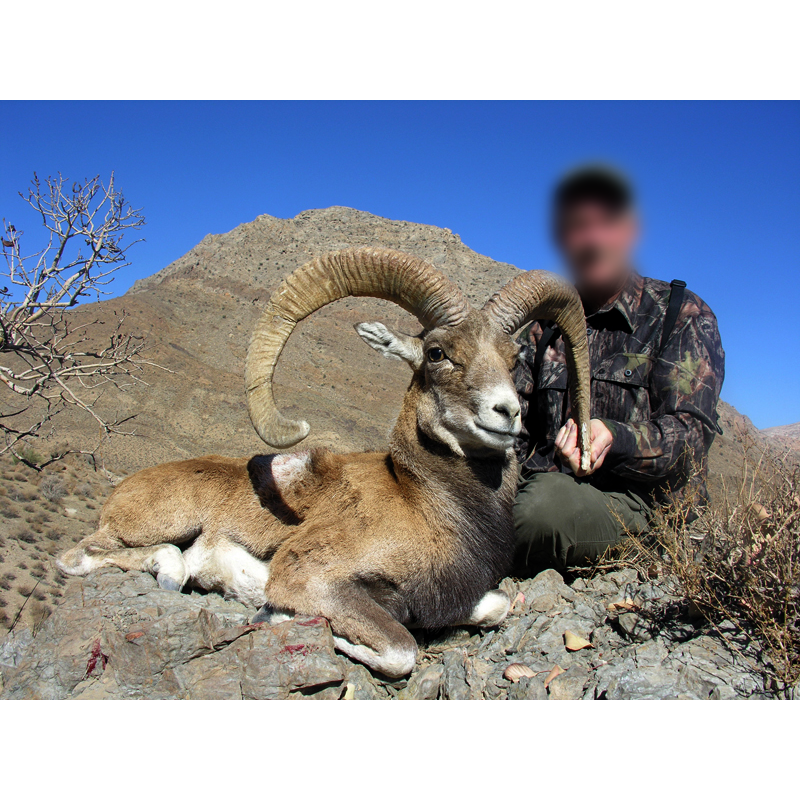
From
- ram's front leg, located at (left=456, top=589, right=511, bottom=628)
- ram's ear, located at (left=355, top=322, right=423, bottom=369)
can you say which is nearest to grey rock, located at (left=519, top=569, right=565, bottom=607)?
ram's front leg, located at (left=456, top=589, right=511, bottom=628)

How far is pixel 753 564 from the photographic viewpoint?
3.92 m

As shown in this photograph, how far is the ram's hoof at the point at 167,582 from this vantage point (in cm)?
537

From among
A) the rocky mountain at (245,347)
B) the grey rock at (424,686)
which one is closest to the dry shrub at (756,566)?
the grey rock at (424,686)

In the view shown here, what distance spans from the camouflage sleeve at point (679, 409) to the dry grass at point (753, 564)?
0.50 m

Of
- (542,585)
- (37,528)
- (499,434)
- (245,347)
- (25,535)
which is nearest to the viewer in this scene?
(499,434)

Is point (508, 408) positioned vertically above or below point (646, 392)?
below

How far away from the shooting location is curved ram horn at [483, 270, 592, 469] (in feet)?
17.3

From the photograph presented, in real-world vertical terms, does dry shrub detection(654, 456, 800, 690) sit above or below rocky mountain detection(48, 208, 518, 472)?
below

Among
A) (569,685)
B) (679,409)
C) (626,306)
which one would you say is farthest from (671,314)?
(569,685)

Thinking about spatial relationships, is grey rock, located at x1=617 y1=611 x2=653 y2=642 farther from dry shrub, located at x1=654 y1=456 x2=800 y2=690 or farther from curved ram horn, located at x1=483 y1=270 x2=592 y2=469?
curved ram horn, located at x1=483 y1=270 x2=592 y2=469

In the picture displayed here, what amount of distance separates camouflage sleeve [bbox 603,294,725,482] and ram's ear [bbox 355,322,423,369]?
192 cm

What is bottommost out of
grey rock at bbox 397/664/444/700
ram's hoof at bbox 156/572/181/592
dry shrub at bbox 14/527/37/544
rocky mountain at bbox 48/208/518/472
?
dry shrub at bbox 14/527/37/544

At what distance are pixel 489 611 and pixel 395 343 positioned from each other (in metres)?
2.65

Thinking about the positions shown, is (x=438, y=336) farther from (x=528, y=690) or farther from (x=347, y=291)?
(x=528, y=690)
